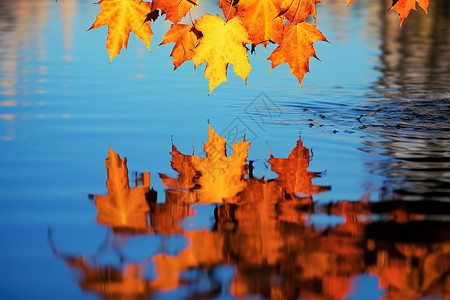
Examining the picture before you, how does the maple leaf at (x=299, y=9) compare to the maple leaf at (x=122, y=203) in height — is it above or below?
above

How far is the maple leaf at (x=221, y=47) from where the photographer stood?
2.01 meters

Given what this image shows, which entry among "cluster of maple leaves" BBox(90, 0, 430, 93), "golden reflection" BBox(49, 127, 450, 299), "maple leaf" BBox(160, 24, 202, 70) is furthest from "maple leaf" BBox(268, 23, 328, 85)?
"golden reflection" BBox(49, 127, 450, 299)

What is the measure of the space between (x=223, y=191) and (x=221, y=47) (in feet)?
5.52

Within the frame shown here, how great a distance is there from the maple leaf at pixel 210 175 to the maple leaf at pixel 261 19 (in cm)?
151

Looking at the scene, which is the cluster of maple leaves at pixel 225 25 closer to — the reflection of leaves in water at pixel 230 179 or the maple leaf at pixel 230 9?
the maple leaf at pixel 230 9

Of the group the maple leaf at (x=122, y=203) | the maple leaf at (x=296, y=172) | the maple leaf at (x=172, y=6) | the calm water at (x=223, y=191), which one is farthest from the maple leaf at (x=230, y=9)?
the maple leaf at (x=296, y=172)

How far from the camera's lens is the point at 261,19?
201 centimetres

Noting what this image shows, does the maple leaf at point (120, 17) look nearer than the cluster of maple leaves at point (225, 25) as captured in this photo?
No

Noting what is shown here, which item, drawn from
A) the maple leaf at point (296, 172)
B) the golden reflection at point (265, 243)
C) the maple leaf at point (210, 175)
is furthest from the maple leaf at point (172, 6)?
the maple leaf at point (296, 172)

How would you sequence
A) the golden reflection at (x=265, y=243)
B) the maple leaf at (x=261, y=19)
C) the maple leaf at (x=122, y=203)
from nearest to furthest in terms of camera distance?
the maple leaf at (x=261, y=19), the golden reflection at (x=265, y=243), the maple leaf at (x=122, y=203)

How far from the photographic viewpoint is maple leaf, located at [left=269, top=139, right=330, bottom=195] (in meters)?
3.71

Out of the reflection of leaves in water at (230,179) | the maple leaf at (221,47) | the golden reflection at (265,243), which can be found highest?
the maple leaf at (221,47)

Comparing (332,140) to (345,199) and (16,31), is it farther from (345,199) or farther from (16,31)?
(16,31)

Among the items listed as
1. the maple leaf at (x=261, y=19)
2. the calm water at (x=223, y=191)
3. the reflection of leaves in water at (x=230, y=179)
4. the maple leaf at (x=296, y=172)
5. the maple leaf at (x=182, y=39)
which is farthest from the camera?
the maple leaf at (x=296, y=172)
